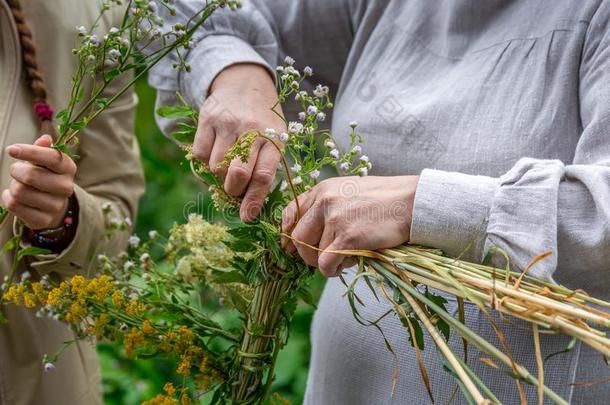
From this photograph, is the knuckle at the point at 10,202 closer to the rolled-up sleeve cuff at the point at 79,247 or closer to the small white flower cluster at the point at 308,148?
the rolled-up sleeve cuff at the point at 79,247

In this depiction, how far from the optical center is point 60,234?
3.58ft

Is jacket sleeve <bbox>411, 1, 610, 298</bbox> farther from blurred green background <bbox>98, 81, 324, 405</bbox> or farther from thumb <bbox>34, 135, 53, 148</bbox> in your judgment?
blurred green background <bbox>98, 81, 324, 405</bbox>

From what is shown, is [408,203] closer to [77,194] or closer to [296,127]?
[296,127]

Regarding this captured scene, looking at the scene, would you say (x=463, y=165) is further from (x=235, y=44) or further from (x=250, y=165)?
(x=235, y=44)

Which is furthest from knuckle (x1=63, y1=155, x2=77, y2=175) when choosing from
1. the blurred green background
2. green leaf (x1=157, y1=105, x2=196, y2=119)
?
the blurred green background

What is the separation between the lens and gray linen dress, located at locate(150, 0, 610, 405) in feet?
2.44

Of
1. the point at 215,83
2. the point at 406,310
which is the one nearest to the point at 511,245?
the point at 406,310

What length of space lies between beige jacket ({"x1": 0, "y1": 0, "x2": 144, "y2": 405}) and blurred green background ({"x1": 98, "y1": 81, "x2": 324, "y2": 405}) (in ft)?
1.16

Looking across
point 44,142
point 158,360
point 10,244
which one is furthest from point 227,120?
point 158,360

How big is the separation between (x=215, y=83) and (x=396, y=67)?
26 cm

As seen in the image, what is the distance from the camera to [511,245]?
723 millimetres

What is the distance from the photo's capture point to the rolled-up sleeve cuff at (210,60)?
1027 millimetres

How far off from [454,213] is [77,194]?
601 mm

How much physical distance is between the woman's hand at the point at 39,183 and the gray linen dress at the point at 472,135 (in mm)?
228
